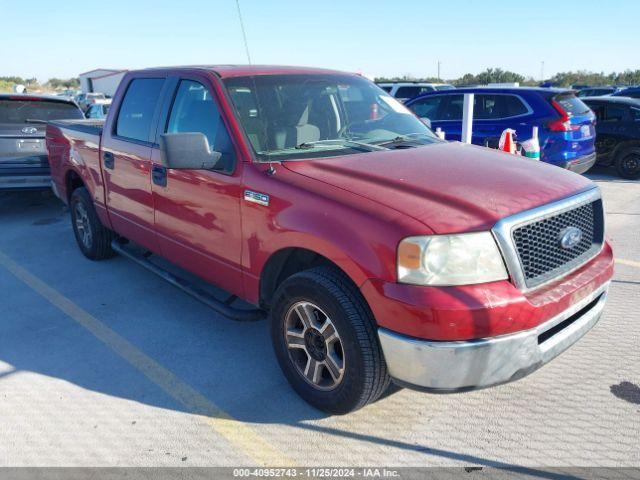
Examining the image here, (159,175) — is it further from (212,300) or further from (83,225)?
(83,225)

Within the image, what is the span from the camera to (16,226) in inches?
292

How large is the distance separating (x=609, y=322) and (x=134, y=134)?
407 cm

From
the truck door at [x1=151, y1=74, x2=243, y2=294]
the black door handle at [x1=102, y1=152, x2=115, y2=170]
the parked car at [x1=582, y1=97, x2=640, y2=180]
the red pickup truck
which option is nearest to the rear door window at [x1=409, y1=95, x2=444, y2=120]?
the parked car at [x1=582, y1=97, x2=640, y2=180]

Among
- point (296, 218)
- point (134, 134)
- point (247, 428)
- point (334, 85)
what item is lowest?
point (247, 428)

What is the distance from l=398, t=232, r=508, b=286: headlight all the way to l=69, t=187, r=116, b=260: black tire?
3.95 metres

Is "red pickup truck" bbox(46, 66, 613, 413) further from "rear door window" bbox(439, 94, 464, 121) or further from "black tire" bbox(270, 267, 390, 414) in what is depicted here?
"rear door window" bbox(439, 94, 464, 121)

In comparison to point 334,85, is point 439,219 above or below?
below

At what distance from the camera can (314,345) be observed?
9.86ft

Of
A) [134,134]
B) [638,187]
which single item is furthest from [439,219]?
[638,187]

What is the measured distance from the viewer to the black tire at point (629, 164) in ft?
32.9

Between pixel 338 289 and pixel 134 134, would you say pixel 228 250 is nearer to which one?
pixel 338 289

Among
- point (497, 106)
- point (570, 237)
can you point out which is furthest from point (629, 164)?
point (570, 237)

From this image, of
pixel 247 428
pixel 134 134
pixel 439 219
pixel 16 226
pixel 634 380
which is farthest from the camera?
pixel 16 226

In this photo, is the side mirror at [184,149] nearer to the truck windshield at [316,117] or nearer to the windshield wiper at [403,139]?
the truck windshield at [316,117]
